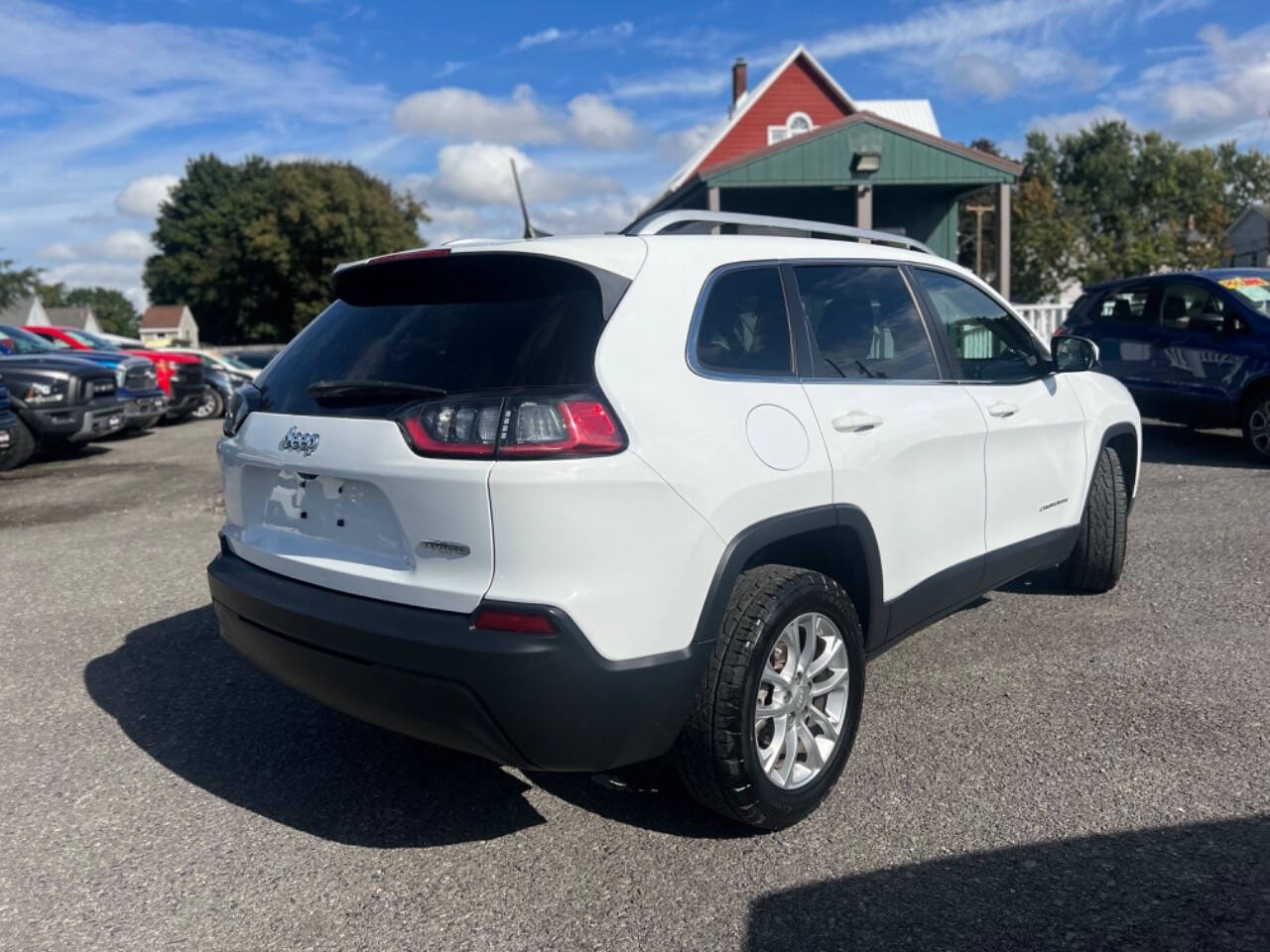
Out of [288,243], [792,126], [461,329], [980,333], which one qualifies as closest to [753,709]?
[461,329]

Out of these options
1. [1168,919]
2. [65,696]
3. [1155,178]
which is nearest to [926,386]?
[1168,919]

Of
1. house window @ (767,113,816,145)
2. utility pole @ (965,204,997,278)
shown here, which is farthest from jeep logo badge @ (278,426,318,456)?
house window @ (767,113,816,145)

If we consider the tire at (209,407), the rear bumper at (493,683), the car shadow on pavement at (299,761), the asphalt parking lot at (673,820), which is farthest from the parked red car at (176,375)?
the rear bumper at (493,683)

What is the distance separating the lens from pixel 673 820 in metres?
3.35

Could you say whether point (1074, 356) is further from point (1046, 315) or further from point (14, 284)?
point (14, 284)

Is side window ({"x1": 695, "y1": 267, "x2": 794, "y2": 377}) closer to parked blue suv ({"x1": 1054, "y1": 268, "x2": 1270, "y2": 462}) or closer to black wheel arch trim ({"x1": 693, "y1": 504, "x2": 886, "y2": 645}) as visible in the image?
black wheel arch trim ({"x1": 693, "y1": 504, "x2": 886, "y2": 645})

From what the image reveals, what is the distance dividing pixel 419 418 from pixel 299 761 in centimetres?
166

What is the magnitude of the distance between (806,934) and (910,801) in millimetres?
819

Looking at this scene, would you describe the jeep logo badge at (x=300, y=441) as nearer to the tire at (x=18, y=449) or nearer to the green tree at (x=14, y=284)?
the tire at (x=18, y=449)

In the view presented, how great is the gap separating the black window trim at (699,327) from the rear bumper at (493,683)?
76cm

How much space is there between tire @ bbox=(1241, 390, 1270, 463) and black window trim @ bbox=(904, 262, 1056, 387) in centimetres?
545

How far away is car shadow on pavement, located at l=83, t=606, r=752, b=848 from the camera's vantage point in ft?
11.0

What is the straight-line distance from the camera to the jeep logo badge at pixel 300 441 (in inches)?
122

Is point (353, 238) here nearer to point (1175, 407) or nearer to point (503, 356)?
point (1175, 407)
